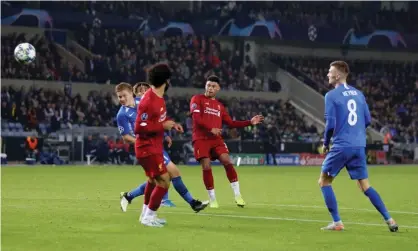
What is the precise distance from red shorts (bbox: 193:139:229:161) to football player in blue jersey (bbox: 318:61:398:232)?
4836mm

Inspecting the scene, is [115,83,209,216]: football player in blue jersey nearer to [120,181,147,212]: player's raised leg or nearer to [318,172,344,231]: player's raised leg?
[120,181,147,212]: player's raised leg

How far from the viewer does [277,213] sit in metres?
16.6

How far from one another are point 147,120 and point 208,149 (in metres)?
4.66

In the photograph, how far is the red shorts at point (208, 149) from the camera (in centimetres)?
1827

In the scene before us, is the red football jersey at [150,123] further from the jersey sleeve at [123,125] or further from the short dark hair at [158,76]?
the jersey sleeve at [123,125]

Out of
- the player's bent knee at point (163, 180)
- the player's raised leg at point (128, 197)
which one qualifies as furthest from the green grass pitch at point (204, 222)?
the player's bent knee at point (163, 180)

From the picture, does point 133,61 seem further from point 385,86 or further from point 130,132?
point 130,132

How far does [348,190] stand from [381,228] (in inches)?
422

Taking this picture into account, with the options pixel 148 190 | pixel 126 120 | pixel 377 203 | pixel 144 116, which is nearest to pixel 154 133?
pixel 144 116

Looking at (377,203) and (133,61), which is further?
(133,61)

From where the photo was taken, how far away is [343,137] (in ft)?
44.6

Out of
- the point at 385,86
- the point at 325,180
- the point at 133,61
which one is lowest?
the point at 385,86

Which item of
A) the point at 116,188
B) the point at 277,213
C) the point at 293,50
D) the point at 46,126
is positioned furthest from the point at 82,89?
the point at 277,213

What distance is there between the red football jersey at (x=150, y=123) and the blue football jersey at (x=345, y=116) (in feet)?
8.09
